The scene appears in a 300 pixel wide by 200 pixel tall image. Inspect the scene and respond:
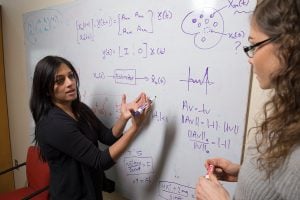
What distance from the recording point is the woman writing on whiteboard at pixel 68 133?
1.17 metres

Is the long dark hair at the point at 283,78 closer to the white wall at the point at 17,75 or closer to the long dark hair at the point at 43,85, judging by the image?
the long dark hair at the point at 43,85

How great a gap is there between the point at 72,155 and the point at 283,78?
0.92 meters

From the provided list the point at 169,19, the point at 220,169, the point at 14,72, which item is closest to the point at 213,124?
the point at 220,169

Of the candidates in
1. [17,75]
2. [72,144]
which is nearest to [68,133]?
[72,144]

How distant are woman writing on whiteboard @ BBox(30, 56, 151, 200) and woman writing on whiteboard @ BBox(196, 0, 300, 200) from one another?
2.06ft

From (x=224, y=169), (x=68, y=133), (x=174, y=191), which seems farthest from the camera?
(x=174, y=191)

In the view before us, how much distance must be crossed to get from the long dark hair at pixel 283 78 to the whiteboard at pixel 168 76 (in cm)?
36

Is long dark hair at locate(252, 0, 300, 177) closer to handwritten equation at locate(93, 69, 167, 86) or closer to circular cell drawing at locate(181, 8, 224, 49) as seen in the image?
circular cell drawing at locate(181, 8, 224, 49)

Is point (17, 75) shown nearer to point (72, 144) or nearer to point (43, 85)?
point (43, 85)

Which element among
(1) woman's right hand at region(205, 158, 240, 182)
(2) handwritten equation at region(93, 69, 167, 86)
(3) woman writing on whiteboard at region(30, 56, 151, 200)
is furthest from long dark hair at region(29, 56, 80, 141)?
(1) woman's right hand at region(205, 158, 240, 182)

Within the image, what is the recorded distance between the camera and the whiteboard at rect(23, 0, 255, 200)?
1.01m

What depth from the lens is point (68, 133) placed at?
Result: 1.16 metres

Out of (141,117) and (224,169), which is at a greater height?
(141,117)

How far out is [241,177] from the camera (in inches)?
26.4
